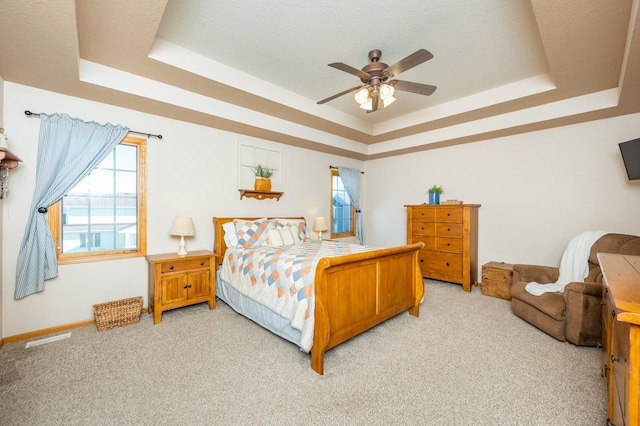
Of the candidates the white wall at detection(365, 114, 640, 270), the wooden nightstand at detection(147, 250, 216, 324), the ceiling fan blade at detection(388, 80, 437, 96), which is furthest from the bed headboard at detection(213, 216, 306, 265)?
the white wall at detection(365, 114, 640, 270)

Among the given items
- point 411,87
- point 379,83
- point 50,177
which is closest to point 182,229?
point 50,177

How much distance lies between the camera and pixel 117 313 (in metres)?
2.86

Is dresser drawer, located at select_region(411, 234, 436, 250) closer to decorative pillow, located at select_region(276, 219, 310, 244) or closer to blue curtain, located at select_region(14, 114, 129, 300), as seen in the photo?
decorative pillow, located at select_region(276, 219, 310, 244)

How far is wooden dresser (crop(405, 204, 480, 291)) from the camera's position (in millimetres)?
4133

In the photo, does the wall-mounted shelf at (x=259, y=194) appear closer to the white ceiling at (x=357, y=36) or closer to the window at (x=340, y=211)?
the window at (x=340, y=211)

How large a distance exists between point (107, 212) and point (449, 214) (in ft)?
15.2

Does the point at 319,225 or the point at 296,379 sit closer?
the point at 296,379

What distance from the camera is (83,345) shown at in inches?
98.0

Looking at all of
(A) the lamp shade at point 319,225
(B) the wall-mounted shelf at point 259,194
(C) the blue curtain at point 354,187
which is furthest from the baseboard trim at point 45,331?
(C) the blue curtain at point 354,187

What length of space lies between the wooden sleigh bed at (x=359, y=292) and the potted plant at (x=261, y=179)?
2.29 metres

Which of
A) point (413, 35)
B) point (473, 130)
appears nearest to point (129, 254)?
point (413, 35)

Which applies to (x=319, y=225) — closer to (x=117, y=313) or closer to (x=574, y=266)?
(x=117, y=313)

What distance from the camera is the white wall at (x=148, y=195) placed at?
2.60m

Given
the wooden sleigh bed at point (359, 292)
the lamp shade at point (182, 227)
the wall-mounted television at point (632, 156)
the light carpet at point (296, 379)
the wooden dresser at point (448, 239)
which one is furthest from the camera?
the wooden dresser at point (448, 239)
